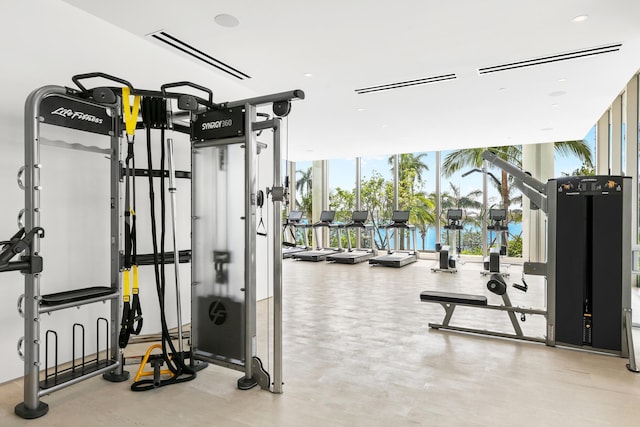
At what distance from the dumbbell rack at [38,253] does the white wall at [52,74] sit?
37cm

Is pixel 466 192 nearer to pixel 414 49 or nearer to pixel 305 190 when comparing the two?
pixel 305 190

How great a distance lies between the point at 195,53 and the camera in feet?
13.8

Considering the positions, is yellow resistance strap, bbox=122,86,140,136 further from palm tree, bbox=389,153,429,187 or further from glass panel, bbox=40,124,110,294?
palm tree, bbox=389,153,429,187

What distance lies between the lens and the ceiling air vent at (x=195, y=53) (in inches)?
151

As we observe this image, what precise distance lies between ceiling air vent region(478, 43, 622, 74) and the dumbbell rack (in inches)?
172

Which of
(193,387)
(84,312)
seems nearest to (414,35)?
(193,387)

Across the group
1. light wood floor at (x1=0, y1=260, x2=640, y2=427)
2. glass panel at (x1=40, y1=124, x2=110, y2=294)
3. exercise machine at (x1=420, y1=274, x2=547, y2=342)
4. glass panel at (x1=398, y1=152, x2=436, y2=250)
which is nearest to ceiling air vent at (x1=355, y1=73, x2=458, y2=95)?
exercise machine at (x1=420, y1=274, x2=547, y2=342)

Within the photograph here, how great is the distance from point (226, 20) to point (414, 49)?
6.64 feet

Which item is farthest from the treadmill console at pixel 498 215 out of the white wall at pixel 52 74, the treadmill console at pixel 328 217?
the white wall at pixel 52 74

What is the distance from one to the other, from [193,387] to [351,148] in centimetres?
847

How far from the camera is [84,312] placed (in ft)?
10.9

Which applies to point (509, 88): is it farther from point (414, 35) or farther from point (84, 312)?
point (84, 312)

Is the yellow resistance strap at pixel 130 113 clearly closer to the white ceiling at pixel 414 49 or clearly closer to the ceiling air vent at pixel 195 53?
the white ceiling at pixel 414 49

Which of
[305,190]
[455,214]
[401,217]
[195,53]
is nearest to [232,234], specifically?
[195,53]
